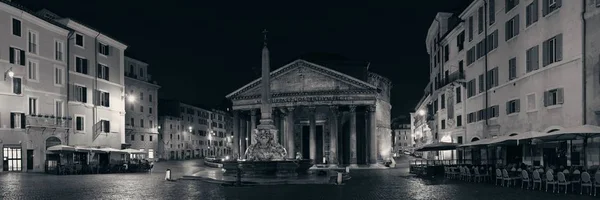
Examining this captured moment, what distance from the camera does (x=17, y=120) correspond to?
45.5 meters

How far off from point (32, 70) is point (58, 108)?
4.32 metres

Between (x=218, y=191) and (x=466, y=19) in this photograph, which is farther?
(x=466, y=19)

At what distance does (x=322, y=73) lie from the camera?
224 ft

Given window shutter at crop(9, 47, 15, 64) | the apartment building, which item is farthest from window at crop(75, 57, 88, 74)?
the apartment building

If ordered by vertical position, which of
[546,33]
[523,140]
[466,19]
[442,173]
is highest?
[466,19]

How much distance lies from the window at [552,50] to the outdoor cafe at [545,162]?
4055 millimetres

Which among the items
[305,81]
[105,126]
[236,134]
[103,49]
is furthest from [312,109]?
[103,49]

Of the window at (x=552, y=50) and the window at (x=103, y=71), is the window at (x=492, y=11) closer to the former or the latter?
the window at (x=552, y=50)

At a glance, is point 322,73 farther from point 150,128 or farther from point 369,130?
point 150,128

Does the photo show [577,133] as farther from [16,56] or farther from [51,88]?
[51,88]

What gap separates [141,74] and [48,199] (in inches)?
2455

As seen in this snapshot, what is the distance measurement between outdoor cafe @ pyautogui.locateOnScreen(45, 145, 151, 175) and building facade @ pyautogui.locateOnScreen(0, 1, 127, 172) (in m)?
1.24

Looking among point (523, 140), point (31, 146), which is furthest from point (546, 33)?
point (31, 146)

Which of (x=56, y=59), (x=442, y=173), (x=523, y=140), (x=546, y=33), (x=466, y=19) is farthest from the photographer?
(x=56, y=59)
